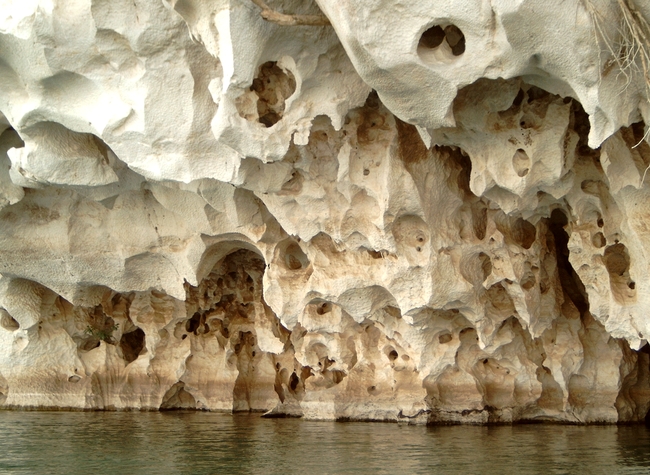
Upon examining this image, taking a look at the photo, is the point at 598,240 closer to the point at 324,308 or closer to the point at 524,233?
the point at 524,233

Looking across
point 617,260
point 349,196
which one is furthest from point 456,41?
point 617,260

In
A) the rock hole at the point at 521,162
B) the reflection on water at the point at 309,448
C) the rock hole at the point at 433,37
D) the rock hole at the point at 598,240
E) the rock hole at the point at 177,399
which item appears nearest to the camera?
the reflection on water at the point at 309,448

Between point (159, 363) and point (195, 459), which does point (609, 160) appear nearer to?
point (195, 459)

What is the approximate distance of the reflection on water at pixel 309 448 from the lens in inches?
361

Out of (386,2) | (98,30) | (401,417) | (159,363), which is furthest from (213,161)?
(159,363)

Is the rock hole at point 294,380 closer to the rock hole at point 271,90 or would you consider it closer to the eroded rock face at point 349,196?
the eroded rock face at point 349,196

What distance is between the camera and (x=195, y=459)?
32.4 feet

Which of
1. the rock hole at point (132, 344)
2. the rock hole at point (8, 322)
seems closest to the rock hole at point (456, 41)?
the rock hole at point (132, 344)

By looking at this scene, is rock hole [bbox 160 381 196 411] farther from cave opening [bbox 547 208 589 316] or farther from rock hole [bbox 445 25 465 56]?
rock hole [bbox 445 25 465 56]

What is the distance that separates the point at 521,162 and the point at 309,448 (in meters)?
4.09

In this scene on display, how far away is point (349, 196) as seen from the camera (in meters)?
11.8

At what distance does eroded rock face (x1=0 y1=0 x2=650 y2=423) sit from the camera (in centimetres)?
927

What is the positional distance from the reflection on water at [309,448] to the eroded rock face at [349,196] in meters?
1.11

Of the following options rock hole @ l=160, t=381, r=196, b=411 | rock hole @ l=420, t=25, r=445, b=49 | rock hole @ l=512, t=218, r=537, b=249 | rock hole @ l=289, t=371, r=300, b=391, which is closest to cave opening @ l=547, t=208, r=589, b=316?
rock hole @ l=512, t=218, r=537, b=249
